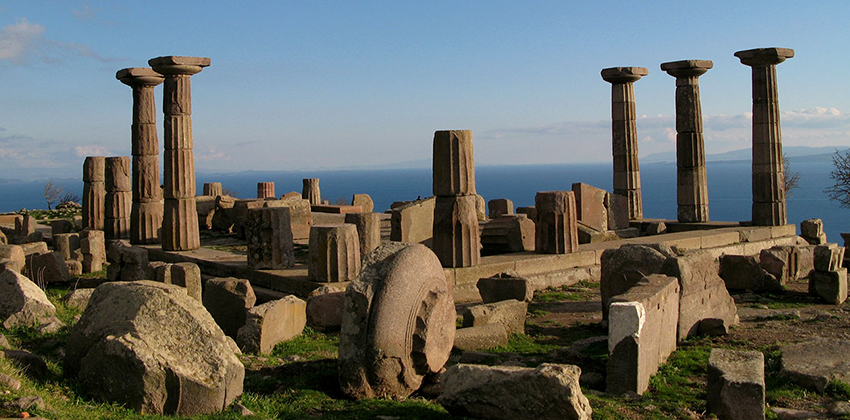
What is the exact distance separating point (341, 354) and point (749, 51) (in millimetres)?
16197

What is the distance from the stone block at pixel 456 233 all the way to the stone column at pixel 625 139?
374 inches

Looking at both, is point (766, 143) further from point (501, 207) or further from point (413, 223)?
point (413, 223)

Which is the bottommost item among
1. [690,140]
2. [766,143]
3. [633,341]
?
[633,341]

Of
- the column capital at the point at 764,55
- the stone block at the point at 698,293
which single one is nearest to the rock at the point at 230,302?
the stone block at the point at 698,293

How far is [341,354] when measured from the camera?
6906 mm

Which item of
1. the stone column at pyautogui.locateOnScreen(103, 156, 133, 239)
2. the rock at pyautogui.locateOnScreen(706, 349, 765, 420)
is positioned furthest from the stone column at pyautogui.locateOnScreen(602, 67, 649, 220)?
the rock at pyautogui.locateOnScreen(706, 349, 765, 420)

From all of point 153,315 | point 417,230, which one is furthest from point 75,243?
point 153,315

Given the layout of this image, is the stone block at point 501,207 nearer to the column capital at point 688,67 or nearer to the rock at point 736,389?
the column capital at point 688,67

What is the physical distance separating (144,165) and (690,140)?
1391cm

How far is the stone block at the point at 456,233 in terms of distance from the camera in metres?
13.0

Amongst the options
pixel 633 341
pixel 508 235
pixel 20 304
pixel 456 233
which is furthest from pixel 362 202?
pixel 633 341

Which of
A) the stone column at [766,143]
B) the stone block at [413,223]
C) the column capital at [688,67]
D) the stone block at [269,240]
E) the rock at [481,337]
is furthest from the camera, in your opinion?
the column capital at [688,67]

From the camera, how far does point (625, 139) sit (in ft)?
70.8

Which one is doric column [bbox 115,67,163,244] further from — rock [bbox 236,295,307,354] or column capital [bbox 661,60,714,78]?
column capital [bbox 661,60,714,78]
